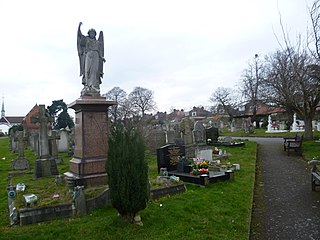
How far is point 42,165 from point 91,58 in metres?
4.92

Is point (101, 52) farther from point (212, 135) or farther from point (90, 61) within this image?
point (212, 135)

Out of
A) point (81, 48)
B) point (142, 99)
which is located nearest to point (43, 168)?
point (81, 48)

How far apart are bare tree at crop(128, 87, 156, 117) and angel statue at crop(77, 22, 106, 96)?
4380 centimetres

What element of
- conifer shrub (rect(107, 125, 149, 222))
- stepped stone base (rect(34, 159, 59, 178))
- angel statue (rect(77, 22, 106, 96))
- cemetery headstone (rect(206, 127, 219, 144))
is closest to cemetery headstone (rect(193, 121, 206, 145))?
cemetery headstone (rect(206, 127, 219, 144))

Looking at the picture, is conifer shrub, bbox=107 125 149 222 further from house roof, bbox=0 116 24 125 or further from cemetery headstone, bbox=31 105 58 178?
house roof, bbox=0 116 24 125

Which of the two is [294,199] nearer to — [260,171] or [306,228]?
[306,228]

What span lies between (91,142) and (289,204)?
18.2ft

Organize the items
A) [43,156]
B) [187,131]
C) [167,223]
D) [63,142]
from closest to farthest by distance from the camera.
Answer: [167,223]
[43,156]
[187,131]
[63,142]

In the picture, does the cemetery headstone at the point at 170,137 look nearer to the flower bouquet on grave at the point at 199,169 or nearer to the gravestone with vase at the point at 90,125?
the flower bouquet on grave at the point at 199,169

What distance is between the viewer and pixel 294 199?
767 centimetres

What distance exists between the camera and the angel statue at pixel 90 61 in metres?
8.52

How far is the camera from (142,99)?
53906mm

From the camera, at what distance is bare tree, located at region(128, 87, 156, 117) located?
5312cm

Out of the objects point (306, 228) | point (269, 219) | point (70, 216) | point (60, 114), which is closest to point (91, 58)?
point (70, 216)
